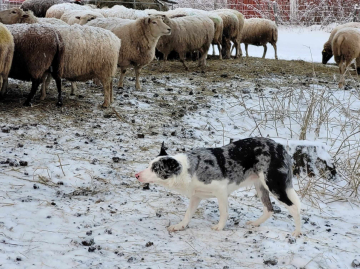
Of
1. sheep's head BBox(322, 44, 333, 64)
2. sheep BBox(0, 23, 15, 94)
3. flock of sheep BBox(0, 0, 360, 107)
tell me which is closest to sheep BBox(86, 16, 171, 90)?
flock of sheep BBox(0, 0, 360, 107)

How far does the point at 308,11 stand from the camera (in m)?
23.0

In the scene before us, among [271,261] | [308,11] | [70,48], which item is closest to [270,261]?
[271,261]

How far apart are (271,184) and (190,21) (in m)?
8.04

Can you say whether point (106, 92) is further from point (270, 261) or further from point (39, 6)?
A: point (39, 6)

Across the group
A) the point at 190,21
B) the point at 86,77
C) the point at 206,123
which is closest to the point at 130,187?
the point at 206,123

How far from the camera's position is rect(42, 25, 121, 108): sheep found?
657 cm

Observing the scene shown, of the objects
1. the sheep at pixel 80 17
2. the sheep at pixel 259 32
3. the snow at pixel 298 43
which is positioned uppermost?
the sheep at pixel 80 17

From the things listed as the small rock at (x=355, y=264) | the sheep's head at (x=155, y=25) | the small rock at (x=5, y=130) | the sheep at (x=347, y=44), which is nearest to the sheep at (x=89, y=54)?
the sheep's head at (x=155, y=25)

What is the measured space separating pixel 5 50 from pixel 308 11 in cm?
1989

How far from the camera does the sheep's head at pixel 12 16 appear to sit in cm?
780

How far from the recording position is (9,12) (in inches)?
308

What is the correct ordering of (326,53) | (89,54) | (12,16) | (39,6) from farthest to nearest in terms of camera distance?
(39,6) → (326,53) → (12,16) → (89,54)

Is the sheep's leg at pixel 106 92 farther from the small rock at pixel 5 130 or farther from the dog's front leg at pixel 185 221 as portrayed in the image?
the dog's front leg at pixel 185 221

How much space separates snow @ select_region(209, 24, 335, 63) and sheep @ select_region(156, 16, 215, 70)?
6.03 m
